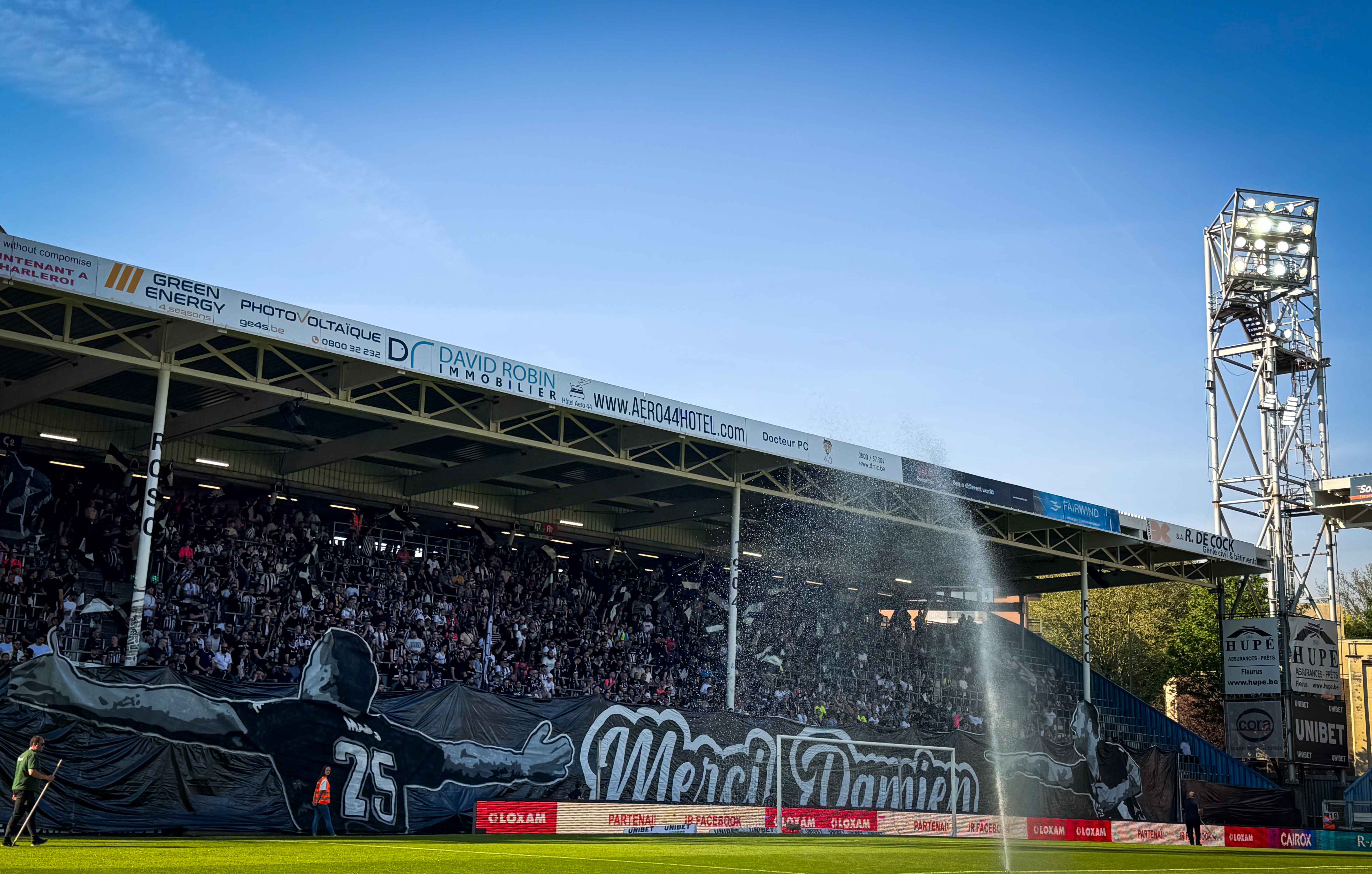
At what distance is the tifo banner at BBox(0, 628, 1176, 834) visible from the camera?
1673 cm

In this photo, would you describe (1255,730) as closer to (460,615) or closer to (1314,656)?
(1314,656)

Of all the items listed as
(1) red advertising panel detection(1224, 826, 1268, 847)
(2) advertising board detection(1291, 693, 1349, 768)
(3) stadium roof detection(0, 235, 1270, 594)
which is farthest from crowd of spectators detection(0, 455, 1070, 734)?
(2) advertising board detection(1291, 693, 1349, 768)

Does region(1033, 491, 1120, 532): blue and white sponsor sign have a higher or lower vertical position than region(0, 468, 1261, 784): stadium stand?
higher

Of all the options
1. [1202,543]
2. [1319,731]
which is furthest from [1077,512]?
[1319,731]

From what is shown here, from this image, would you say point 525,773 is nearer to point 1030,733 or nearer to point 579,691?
point 579,691

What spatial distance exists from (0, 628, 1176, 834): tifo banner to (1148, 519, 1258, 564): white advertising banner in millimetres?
11993

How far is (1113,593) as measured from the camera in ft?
226

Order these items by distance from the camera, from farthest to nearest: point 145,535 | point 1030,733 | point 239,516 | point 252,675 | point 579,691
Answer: point 1030,733 → point 579,691 → point 239,516 → point 252,675 → point 145,535

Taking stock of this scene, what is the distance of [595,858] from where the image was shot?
14852 millimetres

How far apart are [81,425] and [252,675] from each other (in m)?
7.15

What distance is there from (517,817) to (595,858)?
6657 mm

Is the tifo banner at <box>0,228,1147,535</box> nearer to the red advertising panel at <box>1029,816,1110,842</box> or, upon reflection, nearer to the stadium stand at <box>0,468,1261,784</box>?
the stadium stand at <box>0,468,1261,784</box>

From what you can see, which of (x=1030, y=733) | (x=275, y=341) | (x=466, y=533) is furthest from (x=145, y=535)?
(x=1030, y=733)

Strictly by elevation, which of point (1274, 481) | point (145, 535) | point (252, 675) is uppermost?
point (1274, 481)
